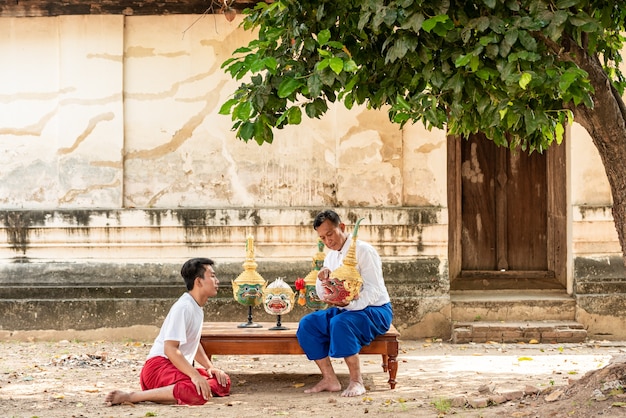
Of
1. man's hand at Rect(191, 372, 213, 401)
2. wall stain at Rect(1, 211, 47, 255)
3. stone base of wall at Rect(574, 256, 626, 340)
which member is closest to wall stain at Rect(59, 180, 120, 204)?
wall stain at Rect(1, 211, 47, 255)

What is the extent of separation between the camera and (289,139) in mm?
10062

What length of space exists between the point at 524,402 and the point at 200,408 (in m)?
2.08

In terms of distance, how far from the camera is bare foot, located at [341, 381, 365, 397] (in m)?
6.77

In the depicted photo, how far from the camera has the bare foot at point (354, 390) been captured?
6.77m

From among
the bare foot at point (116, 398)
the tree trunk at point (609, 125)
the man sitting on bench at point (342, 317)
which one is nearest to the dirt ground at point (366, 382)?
the bare foot at point (116, 398)

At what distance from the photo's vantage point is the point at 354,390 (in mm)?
6785

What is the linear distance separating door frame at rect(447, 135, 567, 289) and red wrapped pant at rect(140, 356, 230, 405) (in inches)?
198

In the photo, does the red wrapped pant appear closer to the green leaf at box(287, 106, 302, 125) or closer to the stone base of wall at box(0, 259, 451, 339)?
the green leaf at box(287, 106, 302, 125)

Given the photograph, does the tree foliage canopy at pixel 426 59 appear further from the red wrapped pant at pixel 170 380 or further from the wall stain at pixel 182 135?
the wall stain at pixel 182 135

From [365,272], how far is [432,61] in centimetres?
241

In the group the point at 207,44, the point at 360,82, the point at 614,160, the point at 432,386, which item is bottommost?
the point at 432,386

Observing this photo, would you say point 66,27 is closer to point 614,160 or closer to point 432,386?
point 432,386

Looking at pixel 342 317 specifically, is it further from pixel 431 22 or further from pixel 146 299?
pixel 146 299

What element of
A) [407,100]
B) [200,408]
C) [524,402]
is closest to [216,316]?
[200,408]
